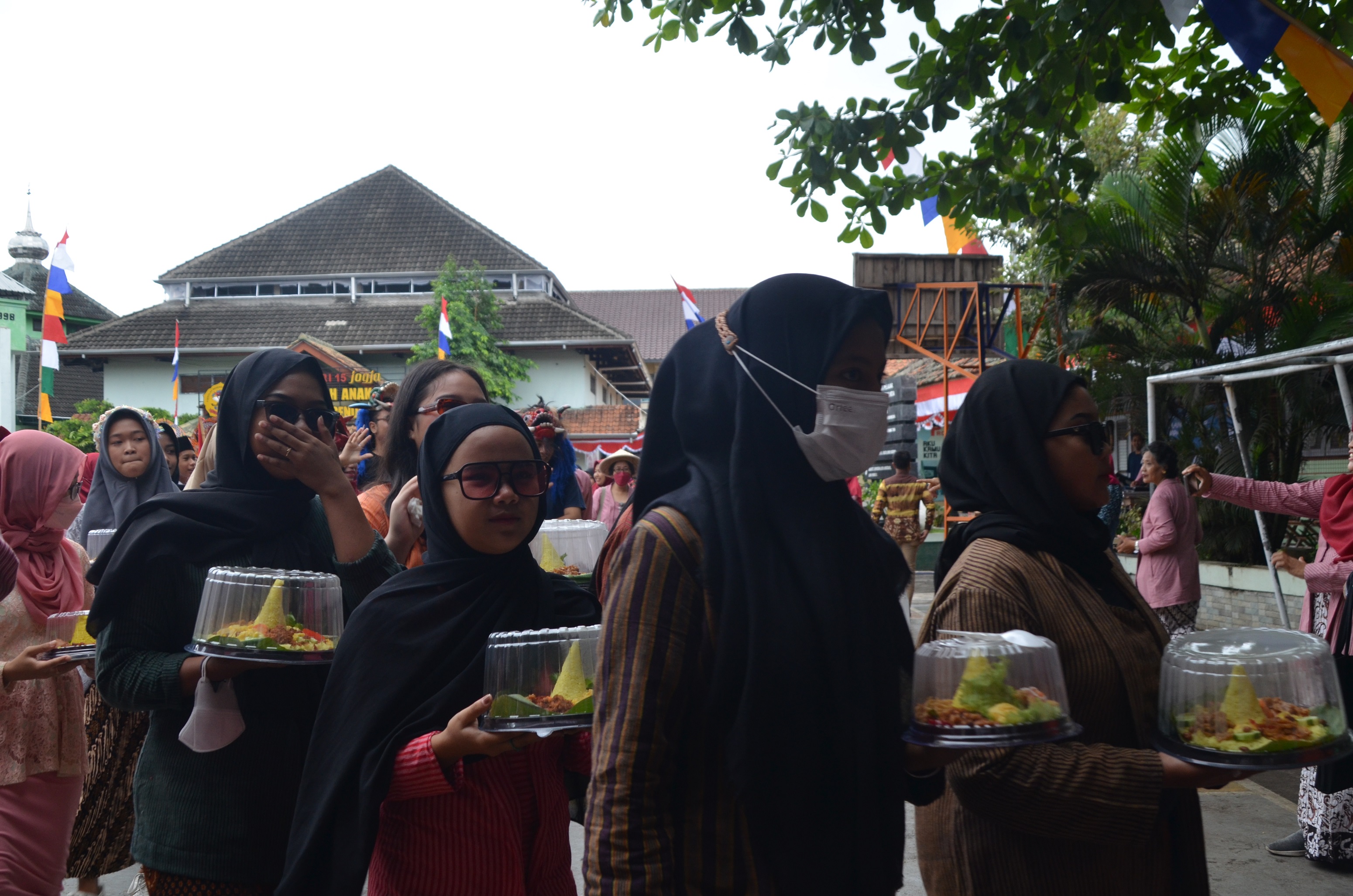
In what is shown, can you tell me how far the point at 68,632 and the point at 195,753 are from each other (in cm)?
107

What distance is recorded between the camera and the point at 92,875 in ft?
13.2

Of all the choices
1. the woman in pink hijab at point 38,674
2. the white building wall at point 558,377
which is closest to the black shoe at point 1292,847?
the woman in pink hijab at point 38,674

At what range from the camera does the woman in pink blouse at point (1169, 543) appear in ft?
24.4

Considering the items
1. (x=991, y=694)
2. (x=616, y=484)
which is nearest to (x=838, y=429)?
(x=991, y=694)

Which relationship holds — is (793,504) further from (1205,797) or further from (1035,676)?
(1205,797)

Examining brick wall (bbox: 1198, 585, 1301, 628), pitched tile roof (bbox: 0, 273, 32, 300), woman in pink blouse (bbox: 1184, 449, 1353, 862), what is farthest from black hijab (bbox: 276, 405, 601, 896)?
pitched tile roof (bbox: 0, 273, 32, 300)

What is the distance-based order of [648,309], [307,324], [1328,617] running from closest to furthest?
[1328,617]
[307,324]
[648,309]

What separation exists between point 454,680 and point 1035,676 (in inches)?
49.2

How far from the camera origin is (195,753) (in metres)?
2.49

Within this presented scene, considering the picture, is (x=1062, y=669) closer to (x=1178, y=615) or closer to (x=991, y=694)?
(x=991, y=694)

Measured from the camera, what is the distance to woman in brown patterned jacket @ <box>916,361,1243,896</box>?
6.48ft

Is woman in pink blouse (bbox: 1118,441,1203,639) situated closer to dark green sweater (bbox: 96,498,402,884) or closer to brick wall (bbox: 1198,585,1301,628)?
brick wall (bbox: 1198,585,1301,628)

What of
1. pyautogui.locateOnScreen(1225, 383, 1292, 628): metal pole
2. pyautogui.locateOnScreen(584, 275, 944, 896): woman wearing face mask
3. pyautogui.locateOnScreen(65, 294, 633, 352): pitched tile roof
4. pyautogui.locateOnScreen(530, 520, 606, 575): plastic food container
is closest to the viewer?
pyautogui.locateOnScreen(584, 275, 944, 896): woman wearing face mask

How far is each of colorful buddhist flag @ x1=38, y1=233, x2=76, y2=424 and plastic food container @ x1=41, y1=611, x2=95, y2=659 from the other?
1966 cm
